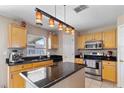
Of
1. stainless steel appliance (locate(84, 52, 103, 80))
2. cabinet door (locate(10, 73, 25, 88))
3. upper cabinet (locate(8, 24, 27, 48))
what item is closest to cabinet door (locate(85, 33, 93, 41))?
stainless steel appliance (locate(84, 52, 103, 80))

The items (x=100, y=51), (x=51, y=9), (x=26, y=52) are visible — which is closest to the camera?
(x=51, y=9)

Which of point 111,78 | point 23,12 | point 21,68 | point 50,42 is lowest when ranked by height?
point 111,78

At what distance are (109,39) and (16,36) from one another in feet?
10.8

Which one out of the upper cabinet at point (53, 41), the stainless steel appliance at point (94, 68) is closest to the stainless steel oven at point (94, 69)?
the stainless steel appliance at point (94, 68)

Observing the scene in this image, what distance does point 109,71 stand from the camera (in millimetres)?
4355

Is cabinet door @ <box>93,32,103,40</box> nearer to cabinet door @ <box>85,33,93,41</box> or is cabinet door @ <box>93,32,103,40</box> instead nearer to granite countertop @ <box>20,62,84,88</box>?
cabinet door @ <box>85,33,93,41</box>

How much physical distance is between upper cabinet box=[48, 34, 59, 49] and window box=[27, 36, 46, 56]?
10.6 inches

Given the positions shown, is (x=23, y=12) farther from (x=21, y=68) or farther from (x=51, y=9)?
(x=21, y=68)

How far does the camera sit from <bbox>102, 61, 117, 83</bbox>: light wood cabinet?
4207 millimetres

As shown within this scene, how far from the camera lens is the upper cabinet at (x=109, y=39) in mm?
4573

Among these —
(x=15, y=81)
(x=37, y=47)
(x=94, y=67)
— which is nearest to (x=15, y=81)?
(x=15, y=81)

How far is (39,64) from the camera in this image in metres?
4.04

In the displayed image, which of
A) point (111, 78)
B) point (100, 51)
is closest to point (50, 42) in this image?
point (100, 51)
